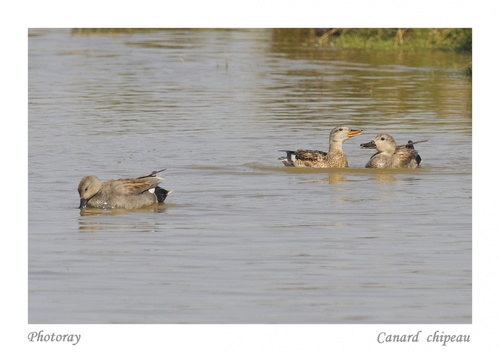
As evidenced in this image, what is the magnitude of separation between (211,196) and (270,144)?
4.33 metres

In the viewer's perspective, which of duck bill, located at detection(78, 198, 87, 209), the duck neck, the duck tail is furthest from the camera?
the duck neck

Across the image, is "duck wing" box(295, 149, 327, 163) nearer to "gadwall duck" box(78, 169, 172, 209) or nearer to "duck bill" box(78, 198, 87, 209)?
"gadwall duck" box(78, 169, 172, 209)

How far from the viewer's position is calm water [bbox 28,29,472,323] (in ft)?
33.1

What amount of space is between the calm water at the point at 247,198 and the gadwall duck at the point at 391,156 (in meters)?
0.17

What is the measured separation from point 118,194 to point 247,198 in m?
1.50

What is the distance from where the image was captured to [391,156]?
56.3 ft

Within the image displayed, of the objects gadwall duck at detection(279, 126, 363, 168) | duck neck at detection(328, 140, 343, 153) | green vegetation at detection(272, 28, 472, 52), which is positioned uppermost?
green vegetation at detection(272, 28, 472, 52)

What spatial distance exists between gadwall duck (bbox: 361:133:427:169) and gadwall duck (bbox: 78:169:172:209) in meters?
3.98

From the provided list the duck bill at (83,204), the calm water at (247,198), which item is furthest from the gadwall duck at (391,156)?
the duck bill at (83,204)

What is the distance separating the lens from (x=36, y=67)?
29062 millimetres

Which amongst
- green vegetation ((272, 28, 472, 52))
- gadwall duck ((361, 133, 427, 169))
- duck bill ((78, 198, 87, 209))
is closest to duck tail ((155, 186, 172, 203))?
duck bill ((78, 198, 87, 209))

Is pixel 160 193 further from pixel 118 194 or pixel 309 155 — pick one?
pixel 309 155

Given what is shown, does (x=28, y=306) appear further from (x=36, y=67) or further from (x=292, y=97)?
(x=36, y=67)

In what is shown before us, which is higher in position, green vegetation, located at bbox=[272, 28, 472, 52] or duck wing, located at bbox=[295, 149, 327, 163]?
green vegetation, located at bbox=[272, 28, 472, 52]
